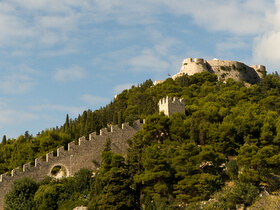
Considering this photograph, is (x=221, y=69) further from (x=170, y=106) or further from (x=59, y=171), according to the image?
(x=59, y=171)

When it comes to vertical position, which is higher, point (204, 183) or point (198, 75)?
point (198, 75)

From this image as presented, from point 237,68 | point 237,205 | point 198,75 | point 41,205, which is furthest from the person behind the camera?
point 237,68

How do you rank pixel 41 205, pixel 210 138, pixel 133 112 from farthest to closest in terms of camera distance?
pixel 133 112 < pixel 210 138 < pixel 41 205

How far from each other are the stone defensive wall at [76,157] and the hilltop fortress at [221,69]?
28379 mm

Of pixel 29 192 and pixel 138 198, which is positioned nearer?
pixel 138 198

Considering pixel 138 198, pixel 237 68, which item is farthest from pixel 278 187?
pixel 237 68

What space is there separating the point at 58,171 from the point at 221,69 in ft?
131

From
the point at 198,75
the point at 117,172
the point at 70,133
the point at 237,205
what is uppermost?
→ the point at 198,75

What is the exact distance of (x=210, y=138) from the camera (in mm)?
40125

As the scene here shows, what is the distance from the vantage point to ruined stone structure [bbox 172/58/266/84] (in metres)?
70.6

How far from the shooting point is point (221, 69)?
2837 inches

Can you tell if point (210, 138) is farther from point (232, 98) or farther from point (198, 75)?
point (198, 75)

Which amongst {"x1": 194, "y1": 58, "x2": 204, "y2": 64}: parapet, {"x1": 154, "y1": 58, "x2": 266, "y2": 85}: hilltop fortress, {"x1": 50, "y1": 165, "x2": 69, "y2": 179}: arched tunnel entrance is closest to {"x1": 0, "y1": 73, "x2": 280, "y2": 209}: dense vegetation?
{"x1": 50, "y1": 165, "x2": 69, "y2": 179}: arched tunnel entrance

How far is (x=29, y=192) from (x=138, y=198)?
8995mm
